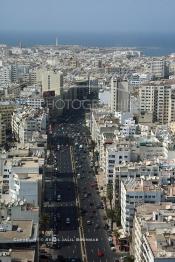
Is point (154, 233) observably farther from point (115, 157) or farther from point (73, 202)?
point (115, 157)

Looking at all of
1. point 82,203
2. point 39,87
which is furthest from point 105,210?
point 39,87

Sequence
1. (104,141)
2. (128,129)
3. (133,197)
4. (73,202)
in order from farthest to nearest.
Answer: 1. (128,129)
2. (104,141)
3. (73,202)
4. (133,197)

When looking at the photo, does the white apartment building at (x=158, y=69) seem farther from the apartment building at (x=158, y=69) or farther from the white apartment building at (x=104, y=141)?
the white apartment building at (x=104, y=141)

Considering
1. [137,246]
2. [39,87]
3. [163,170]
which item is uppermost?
[39,87]

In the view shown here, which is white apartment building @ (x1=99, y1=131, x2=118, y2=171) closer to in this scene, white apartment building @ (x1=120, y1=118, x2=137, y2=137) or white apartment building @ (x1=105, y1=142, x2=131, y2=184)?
white apartment building @ (x1=120, y1=118, x2=137, y2=137)

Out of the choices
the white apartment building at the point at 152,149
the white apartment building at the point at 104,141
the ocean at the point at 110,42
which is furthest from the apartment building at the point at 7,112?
the ocean at the point at 110,42

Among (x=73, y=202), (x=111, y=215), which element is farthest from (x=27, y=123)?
(x=111, y=215)

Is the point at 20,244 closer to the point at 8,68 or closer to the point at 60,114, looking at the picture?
the point at 60,114
